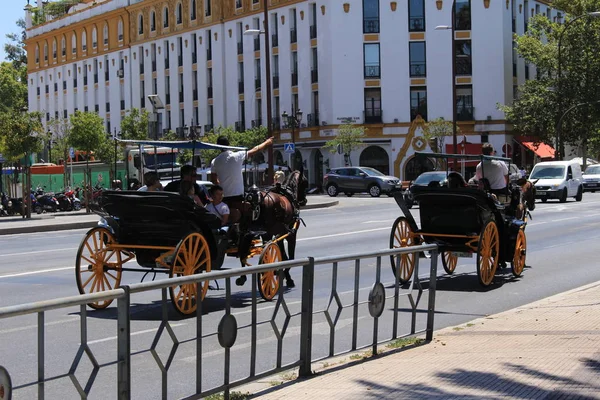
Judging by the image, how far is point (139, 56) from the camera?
83750 mm

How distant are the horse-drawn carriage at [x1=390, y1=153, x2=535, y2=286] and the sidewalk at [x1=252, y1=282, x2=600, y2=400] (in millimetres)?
3472

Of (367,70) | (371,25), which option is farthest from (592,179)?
(371,25)

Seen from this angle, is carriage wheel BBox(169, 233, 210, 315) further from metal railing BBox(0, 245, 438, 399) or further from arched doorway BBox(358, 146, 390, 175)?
arched doorway BBox(358, 146, 390, 175)

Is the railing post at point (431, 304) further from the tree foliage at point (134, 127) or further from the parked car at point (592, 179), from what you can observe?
the tree foliage at point (134, 127)

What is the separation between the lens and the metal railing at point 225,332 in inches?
199

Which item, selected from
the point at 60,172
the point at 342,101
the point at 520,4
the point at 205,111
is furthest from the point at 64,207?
the point at 520,4

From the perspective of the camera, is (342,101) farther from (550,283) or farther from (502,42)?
(550,283)

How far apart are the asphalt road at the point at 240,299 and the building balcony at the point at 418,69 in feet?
128

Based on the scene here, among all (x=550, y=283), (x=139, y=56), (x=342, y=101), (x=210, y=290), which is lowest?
(x=550, y=283)

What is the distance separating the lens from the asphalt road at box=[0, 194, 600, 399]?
5230 mm

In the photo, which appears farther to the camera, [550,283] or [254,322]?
[550,283]

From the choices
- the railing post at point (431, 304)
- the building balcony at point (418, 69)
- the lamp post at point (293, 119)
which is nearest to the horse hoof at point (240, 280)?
the railing post at point (431, 304)

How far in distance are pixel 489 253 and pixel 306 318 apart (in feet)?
21.9

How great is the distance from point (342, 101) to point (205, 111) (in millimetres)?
15099
